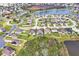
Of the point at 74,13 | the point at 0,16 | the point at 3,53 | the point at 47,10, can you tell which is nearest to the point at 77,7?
the point at 74,13

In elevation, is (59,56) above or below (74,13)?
below

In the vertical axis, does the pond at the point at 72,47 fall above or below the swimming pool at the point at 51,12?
below

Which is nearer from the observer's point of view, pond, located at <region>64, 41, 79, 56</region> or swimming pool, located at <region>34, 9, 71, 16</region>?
pond, located at <region>64, 41, 79, 56</region>

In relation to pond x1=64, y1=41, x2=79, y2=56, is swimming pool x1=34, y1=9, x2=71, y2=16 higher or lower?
higher

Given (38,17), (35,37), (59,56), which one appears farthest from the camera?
(38,17)

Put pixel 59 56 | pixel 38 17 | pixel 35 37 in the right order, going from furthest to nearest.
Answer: pixel 38 17, pixel 35 37, pixel 59 56

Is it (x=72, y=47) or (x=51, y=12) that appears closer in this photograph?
(x=72, y=47)

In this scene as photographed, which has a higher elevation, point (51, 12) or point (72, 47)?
point (51, 12)

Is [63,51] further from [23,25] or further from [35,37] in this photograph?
[23,25]
